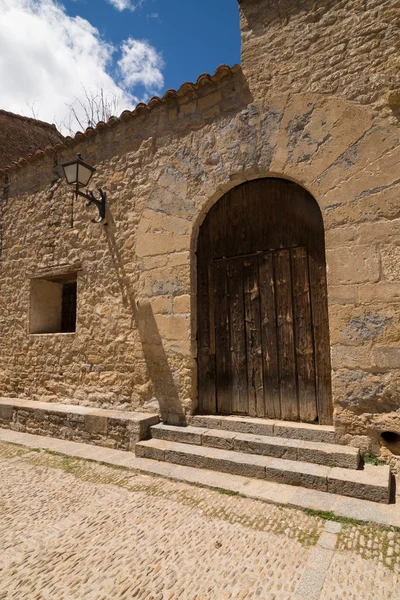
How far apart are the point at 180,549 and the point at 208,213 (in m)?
3.21

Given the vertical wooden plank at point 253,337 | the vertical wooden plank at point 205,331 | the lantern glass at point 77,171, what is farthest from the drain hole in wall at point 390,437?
the lantern glass at point 77,171

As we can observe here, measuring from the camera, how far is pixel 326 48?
3389 mm

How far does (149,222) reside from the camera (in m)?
4.32

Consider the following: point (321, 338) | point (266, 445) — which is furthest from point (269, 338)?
point (266, 445)

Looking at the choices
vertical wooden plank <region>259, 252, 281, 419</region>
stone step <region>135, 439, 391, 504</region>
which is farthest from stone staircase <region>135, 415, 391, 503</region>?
vertical wooden plank <region>259, 252, 281, 419</region>

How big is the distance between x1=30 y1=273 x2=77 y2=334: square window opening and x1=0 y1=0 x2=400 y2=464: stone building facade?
0.16 ft

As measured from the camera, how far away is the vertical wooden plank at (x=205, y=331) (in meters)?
3.89

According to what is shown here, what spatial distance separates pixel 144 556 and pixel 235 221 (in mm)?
3113

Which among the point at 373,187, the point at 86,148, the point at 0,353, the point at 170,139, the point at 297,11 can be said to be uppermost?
the point at 297,11

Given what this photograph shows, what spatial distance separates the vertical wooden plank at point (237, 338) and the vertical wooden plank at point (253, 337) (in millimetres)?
47

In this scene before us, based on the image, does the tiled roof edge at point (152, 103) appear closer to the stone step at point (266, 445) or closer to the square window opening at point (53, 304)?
the square window opening at point (53, 304)

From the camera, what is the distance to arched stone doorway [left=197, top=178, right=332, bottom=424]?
11.2 feet

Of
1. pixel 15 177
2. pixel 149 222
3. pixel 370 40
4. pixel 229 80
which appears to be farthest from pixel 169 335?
pixel 15 177

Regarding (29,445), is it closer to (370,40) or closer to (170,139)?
(170,139)
